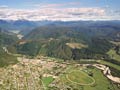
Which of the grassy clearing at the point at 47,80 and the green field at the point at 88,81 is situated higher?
the grassy clearing at the point at 47,80

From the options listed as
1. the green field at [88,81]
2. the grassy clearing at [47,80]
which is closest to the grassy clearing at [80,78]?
the green field at [88,81]

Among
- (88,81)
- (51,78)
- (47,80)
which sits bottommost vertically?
(88,81)

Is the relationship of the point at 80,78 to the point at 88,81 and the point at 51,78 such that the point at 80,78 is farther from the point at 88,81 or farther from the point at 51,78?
the point at 51,78

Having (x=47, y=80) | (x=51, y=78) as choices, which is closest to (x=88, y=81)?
(x=51, y=78)

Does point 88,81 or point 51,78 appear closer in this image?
point 88,81

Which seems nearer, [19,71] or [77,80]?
[77,80]

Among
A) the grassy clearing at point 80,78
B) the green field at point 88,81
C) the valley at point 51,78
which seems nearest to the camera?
the valley at point 51,78

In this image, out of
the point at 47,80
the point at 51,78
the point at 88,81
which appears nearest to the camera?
the point at 47,80

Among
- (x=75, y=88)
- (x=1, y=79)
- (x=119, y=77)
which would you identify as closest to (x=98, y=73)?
(x=119, y=77)

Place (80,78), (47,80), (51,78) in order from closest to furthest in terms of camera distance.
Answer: (47,80) < (51,78) < (80,78)

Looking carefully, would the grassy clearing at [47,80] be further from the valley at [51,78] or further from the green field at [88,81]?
the green field at [88,81]

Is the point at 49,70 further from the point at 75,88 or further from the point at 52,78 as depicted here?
the point at 75,88
